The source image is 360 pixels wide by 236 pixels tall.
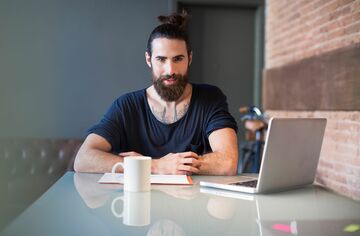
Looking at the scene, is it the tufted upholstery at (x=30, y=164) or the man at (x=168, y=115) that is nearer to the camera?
the man at (x=168, y=115)

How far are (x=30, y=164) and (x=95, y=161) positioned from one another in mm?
1109

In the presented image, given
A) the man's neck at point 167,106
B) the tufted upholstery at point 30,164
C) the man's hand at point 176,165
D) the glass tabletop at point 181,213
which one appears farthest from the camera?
the tufted upholstery at point 30,164

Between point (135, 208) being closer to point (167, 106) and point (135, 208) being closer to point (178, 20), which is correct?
point (167, 106)

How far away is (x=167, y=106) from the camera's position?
2164 mm

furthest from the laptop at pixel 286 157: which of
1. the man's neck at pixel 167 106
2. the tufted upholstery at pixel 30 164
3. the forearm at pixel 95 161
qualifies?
the tufted upholstery at pixel 30 164

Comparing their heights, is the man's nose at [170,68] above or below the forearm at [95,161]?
above

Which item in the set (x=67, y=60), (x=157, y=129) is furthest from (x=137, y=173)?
(x=67, y=60)

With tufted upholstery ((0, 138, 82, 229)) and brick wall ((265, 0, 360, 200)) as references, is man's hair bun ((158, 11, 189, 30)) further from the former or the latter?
brick wall ((265, 0, 360, 200))

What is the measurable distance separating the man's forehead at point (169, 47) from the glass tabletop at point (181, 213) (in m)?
0.79

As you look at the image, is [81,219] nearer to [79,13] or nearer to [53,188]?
[53,188]

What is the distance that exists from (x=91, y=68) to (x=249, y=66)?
5.46ft

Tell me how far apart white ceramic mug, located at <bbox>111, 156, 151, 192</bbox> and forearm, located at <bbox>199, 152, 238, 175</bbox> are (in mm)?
439

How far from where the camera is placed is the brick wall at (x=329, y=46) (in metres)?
2.83

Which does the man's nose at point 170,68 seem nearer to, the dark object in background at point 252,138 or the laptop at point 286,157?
the laptop at point 286,157
